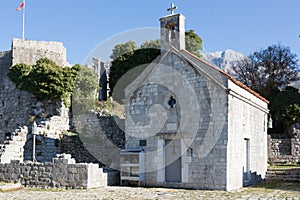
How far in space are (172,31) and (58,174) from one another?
24.9 ft

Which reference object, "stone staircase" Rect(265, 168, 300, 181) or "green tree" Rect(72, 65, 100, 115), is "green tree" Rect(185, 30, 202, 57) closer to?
"green tree" Rect(72, 65, 100, 115)

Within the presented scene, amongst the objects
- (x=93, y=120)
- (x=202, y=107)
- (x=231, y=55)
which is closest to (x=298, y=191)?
(x=202, y=107)

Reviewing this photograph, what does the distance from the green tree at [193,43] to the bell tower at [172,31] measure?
12.8 metres

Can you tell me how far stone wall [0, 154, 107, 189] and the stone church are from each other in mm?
1745

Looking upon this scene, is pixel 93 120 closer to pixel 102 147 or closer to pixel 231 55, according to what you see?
pixel 102 147

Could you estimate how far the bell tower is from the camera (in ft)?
47.4

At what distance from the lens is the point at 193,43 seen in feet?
91.4

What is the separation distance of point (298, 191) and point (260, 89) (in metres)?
18.9

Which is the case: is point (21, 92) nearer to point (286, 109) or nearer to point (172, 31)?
point (172, 31)

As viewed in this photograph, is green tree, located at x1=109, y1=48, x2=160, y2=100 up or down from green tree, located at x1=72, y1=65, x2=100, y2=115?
up

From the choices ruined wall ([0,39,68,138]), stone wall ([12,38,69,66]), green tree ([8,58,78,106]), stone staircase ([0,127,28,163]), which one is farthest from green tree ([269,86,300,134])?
stone staircase ([0,127,28,163])

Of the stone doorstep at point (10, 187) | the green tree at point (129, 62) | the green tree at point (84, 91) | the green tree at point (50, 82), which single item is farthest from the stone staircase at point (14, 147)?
the green tree at point (129, 62)

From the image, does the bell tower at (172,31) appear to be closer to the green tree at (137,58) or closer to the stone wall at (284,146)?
the green tree at (137,58)

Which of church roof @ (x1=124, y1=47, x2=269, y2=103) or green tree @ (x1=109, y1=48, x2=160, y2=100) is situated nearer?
church roof @ (x1=124, y1=47, x2=269, y2=103)
